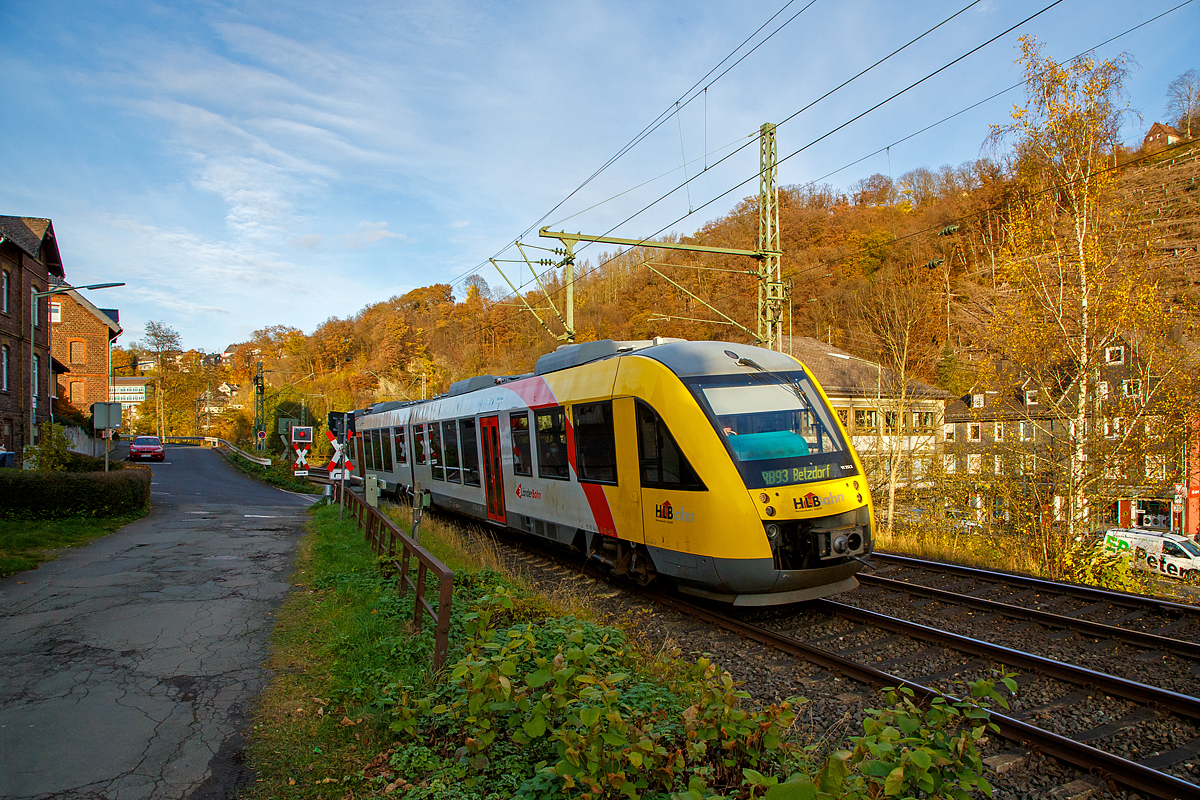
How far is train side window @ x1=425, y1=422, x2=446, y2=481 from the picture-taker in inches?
597

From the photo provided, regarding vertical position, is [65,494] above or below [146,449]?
below

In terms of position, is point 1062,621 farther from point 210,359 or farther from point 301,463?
point 210,359

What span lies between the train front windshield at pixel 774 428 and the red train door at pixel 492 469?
17.6 ft

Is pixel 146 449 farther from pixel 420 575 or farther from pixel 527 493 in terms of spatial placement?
pixel 420 575

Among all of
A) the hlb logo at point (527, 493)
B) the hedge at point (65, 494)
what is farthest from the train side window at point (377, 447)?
the hlb logo at point (527, 493)

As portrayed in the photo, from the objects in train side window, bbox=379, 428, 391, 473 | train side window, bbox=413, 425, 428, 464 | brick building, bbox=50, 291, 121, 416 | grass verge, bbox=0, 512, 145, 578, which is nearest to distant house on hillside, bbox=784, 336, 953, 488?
train side window, bbox=413, 425, 428, 464

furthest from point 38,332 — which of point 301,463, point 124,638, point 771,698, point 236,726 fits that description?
point 771,698

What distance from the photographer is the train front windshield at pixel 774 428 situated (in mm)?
6758

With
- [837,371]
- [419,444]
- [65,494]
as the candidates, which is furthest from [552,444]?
[837,371]

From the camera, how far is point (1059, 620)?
6688mm

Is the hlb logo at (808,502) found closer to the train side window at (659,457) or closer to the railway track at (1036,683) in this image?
the train side window at (659,457)

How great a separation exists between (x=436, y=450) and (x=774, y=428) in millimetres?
9994

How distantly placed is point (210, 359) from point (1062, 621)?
110 meters

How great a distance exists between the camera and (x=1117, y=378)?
11.1m
